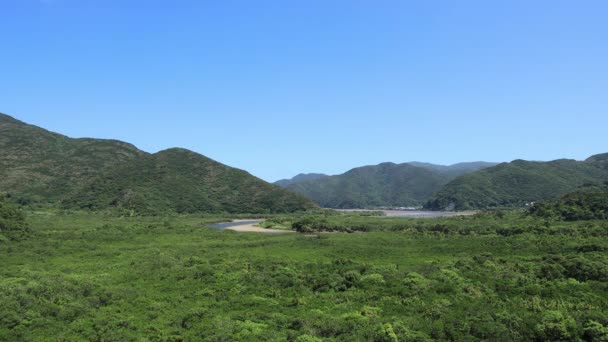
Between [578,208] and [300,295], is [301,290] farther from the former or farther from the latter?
[578,208]

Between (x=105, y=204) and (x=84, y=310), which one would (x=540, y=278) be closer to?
(x=84, y=310)

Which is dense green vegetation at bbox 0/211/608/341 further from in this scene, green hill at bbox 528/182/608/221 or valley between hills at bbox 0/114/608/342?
green hill at bbox 528/182/608/221

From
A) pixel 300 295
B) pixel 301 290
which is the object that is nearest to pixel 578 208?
pixel 301 290

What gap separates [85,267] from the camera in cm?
5056

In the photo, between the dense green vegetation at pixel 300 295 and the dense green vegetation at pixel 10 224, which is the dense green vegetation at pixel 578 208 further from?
the dense green vegetation at pixel 10 224

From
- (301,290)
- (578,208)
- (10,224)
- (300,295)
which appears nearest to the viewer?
(300,295)

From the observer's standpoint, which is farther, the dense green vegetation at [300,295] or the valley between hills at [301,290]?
the valley between hills at [301,290]

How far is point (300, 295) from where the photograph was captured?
125 feet

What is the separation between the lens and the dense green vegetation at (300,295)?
93.9 feet

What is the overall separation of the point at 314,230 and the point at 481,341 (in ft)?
292

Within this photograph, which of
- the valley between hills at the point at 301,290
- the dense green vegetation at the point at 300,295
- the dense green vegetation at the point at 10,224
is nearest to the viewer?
the dense green vegetation at the point at 300,295

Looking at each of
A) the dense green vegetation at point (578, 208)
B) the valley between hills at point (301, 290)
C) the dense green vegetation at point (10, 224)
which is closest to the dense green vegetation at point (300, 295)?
the valley between hills at point (301, 290)

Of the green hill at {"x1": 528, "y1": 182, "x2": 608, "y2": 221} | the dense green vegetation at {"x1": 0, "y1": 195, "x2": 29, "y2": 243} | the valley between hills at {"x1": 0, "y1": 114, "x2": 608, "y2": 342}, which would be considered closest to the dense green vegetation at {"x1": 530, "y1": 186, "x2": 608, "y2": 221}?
the green hill at {"x1": 528, "y1": 182, "x2": 608, "y2": 221}

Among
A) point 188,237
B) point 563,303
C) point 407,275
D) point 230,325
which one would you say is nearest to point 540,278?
point 563,303
